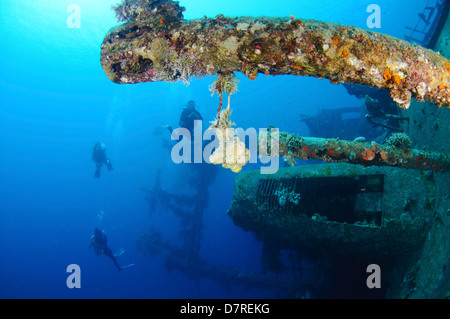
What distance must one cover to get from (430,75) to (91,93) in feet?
312

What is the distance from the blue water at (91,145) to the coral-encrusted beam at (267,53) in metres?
15.0

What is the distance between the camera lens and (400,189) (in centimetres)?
471

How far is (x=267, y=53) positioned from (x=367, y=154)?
2562 millimetres

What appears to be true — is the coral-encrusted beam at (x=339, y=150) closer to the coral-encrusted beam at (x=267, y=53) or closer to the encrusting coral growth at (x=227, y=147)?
the encrusting coral growth at (x=227, y=147)

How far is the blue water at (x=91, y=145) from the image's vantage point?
79.9 ft

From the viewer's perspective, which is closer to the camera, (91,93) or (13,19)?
(13,19)

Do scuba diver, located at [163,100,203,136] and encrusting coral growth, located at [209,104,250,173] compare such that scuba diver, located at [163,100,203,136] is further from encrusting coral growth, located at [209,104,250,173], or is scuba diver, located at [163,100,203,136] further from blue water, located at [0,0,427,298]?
blue water, located at [0,0,427,298]

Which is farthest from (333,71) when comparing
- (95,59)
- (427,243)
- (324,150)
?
(95,59)

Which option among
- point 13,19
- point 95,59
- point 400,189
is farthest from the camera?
point 95,59

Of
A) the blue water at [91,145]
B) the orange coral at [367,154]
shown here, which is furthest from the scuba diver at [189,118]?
the blue water at [91,145]

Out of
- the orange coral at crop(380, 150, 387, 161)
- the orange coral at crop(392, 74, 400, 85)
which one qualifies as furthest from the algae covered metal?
the orange coral at crop(392, 74, 400, 85)

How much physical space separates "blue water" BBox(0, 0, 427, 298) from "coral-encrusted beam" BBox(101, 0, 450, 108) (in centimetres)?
1502
